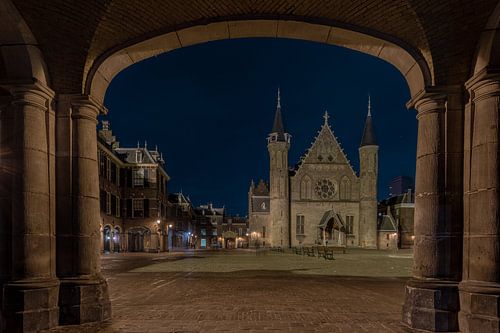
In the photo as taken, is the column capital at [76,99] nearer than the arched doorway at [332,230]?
Yes

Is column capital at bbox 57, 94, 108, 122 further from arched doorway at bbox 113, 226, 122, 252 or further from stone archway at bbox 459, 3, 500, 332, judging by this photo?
arched doorway at bbox 113, 226, 122, 252

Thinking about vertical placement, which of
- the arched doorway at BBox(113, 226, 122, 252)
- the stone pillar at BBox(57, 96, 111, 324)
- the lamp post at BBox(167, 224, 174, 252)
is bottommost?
the lamp post at BBox(167, 224, 174, 252)

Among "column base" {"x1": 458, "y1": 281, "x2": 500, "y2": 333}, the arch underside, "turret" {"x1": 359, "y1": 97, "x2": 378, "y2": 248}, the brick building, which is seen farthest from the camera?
"turret" {"x1": 359, "y1": 97, "x2": 378, "y2": 248}

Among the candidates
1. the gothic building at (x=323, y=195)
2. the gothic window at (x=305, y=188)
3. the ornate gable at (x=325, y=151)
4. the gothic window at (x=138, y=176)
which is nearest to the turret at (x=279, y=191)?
the gothic building at (x=323, y=195)

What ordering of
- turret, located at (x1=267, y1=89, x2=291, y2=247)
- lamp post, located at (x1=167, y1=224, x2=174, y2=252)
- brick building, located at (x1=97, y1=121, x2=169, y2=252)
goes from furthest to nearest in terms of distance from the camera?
1. lamp post, located at (x1=167, y1=224, x2=174, y2=252)
2. turret, located at (x1=267, y1=89, x2=291, y2=247)
3. brick building, located at (x1=97, y1=121, x2=169, y2=252)

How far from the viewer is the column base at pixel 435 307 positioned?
6.16 m

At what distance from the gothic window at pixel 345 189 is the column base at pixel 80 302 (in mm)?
48267

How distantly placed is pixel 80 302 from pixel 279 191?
45215mm

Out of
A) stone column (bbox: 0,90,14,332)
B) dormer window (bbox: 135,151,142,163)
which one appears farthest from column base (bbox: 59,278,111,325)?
dormer window (bbox: 135,151,142,163)

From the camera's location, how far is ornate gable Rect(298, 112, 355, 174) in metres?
52.8

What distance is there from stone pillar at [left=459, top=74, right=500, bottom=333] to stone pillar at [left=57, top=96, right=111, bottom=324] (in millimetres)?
6145

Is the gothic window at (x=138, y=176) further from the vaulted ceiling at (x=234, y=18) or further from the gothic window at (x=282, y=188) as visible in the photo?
the vaulted ceiling at (x=234, y=18)

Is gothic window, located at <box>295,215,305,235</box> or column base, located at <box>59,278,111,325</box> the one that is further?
gothic window, located at <box>295,215,305,235</box>

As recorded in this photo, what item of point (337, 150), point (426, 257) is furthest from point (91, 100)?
point (337, 150)
